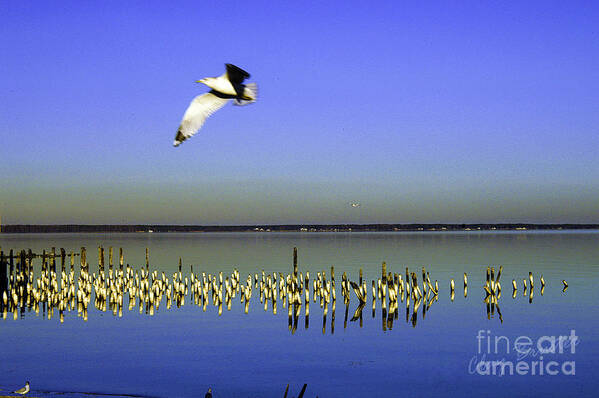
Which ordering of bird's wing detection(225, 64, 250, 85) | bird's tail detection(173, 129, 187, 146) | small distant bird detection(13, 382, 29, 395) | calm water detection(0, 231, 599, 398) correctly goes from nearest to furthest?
bird's wing detection(225, 64, 250, 85)
bird's tail detection(173, 129, 187, 146)
small distant bird detection(13, 382, 29, 395)
calm water detection(0, 231, 599, 398)

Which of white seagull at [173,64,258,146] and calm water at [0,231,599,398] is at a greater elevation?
white seagull at [173,64,258,146]

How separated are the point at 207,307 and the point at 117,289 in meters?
5.35

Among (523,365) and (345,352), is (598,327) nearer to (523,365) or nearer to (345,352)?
(523,365)

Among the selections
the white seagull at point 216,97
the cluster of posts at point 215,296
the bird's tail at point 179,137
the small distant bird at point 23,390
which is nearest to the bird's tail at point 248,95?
the white seagull at point 216,97

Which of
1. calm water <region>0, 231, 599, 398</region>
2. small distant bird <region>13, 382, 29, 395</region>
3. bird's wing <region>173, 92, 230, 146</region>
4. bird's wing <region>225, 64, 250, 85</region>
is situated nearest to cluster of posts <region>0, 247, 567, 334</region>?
calm water <region>0, 231, 599, 398</region>

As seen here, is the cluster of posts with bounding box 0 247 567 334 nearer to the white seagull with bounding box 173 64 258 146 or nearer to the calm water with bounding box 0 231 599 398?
the calm water with bounding box 0 231 599 398

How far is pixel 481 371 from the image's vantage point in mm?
25719

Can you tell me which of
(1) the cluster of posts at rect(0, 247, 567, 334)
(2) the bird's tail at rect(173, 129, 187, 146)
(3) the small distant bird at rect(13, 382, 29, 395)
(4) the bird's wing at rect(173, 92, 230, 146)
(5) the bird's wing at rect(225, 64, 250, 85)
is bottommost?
(3) the small distant bird at rect(13, 382, 29, 395)

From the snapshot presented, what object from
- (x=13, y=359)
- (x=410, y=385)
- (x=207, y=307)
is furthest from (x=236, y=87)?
(x=207, y=307)

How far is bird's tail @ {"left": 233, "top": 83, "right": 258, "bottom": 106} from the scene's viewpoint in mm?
10734

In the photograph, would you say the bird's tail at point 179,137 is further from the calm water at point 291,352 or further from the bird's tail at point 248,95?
the calm water at point 291,352

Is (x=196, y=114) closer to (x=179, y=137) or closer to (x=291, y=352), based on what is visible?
(x=179, y=137)

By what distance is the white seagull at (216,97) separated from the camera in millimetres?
10846

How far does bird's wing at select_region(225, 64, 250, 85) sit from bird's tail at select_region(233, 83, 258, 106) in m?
0.15
